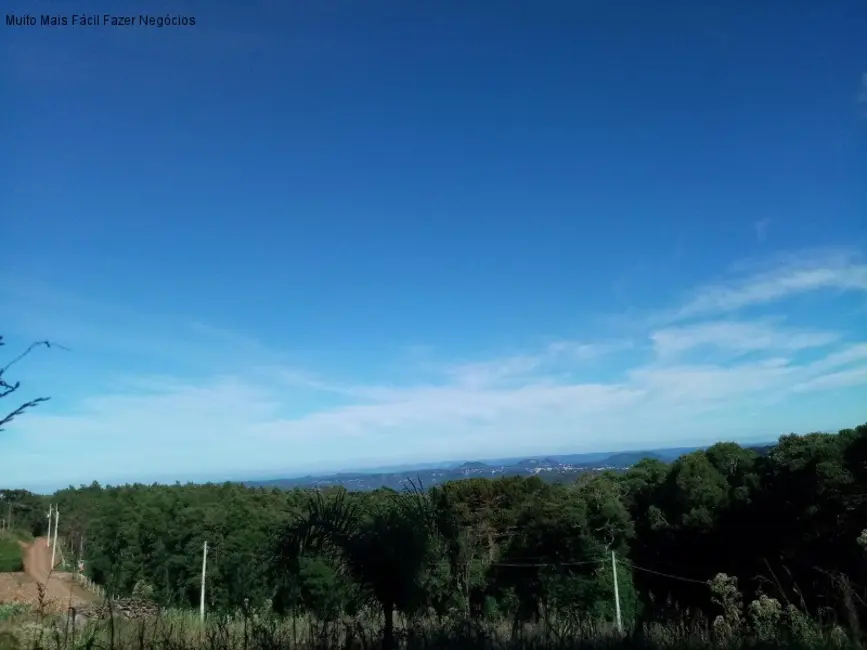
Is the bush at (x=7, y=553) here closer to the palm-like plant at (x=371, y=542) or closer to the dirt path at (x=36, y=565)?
the dirt path at (x=36, y=565)

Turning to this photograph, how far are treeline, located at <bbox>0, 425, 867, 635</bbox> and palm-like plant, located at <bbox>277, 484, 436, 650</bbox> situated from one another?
0.04 feet

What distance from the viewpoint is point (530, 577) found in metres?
33.1

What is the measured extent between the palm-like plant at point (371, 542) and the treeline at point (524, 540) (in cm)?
1

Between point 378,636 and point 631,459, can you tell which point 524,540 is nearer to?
point 378,636

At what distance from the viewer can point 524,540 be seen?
130ft

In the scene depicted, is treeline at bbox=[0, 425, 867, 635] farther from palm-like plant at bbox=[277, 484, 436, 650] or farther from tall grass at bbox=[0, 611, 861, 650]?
tall grass at bbox=[0, 611, 861, 650]

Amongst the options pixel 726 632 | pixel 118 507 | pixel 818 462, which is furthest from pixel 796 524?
pixel 118 507

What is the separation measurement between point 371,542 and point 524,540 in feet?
120

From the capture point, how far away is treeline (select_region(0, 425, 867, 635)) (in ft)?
16.9

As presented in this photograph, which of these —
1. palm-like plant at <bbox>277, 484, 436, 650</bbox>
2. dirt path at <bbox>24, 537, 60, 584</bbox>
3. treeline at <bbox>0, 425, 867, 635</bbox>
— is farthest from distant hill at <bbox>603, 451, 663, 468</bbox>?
palm-like plant at <bbox>277, 484, 436, 650</bbox>

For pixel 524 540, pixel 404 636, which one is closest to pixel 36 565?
pixel 404 636

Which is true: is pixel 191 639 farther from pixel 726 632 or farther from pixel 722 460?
pixel 722 460

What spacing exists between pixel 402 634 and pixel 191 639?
1.29m

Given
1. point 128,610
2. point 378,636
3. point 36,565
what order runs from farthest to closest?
point 36,565 → point 128,610 → point 378,636
